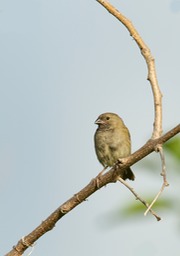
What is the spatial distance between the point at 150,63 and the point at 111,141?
3.54m

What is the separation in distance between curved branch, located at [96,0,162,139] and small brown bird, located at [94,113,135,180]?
2.95 metres

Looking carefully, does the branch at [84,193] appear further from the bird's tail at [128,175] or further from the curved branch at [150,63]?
the bird's tail at [128,175]

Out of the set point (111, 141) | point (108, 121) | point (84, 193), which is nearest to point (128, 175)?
point (111, 141)

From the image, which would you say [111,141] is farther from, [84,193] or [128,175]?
[84,193]

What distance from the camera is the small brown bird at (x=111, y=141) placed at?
6.11m

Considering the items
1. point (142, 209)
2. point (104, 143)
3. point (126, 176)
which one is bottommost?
point (142, 209)

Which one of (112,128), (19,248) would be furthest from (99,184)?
(112,128)

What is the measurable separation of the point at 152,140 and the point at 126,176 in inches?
145

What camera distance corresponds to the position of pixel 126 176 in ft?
20.1

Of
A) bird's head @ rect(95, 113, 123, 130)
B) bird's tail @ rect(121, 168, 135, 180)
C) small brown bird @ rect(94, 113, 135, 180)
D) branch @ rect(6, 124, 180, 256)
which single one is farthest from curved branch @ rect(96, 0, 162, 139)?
bird's head @ rect(95, 113, 123, 130)

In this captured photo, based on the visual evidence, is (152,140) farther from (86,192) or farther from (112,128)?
(112,128)

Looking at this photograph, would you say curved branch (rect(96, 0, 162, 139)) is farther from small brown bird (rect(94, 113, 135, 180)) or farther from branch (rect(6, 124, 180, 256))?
small brown bird (rect(94, 113, 135, 180))

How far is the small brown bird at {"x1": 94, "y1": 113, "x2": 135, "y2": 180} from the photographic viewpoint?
20.0 ft

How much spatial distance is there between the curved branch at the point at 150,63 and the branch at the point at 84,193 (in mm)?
127
